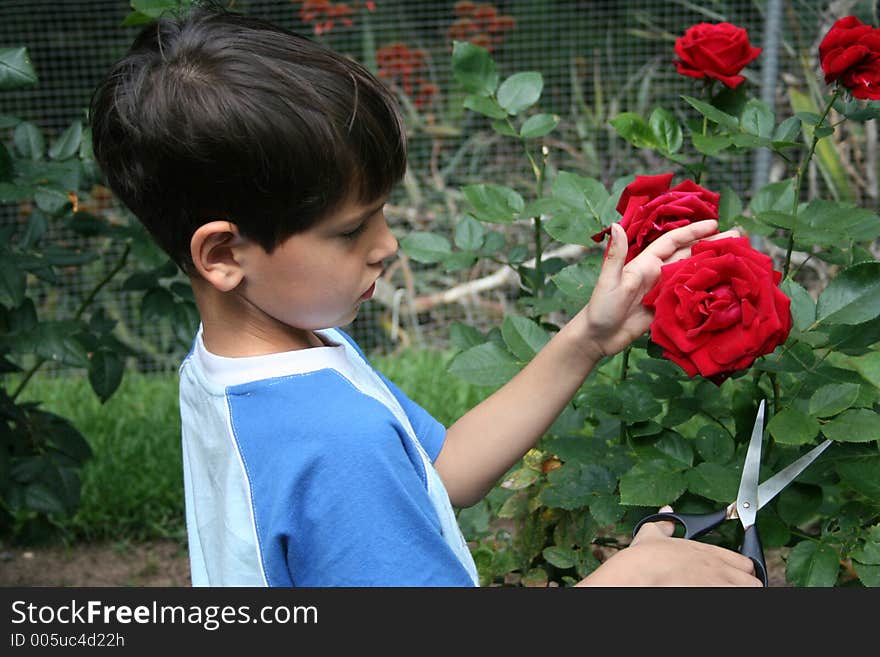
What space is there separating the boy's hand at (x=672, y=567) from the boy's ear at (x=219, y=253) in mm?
434

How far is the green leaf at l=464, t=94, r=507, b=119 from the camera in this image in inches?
64.8

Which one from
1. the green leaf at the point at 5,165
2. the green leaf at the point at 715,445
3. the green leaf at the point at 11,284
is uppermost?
the green leaf at the point at 5,165

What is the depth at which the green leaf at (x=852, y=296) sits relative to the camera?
1.21m

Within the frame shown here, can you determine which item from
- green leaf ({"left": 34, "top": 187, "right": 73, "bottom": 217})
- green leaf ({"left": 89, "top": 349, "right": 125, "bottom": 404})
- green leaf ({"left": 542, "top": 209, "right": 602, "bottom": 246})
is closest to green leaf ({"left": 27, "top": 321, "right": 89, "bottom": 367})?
green leaf ({"left": 89, "top": 349, "right": 125, "bottom": 404})

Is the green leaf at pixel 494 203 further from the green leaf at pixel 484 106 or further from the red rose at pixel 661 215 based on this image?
the red rose at pixel 661 215

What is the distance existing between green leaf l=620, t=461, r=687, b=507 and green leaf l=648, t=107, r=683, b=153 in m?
0.48

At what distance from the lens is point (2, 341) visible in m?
2.13

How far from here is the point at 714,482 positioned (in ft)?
4.12

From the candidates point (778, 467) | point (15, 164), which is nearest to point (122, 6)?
point (15, 164)

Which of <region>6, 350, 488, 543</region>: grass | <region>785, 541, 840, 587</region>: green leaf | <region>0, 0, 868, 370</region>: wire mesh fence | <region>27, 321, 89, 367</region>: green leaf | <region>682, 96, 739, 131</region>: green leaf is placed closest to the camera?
<region>785, 541, 840, 587</region>: green leaf

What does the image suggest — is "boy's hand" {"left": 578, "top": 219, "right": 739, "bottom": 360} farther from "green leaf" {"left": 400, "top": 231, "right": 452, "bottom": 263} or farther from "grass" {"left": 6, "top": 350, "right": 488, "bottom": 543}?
"grass" {"left": 6, "top": 350, "right": 488, "bottom": 543}

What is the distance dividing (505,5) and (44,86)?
2.14 metres

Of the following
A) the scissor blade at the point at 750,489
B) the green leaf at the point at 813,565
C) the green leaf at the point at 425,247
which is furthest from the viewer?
the green leaf at the point at 425,247

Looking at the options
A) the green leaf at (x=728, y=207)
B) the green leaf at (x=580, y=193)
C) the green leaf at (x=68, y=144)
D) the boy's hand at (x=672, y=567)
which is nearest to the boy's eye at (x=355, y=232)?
the boy's hand at (x=672, y=567)
